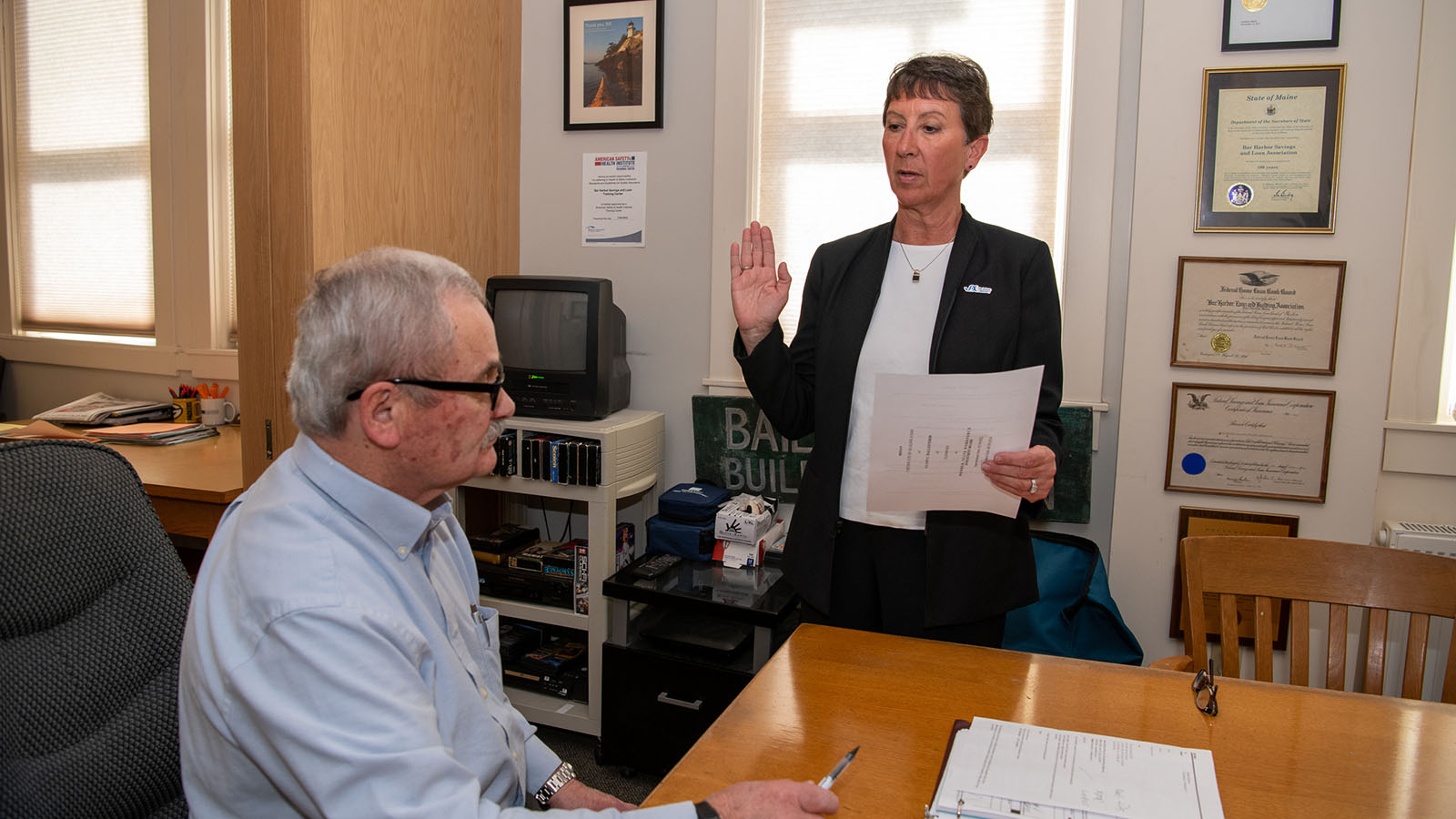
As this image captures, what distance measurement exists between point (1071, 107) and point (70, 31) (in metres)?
4.55

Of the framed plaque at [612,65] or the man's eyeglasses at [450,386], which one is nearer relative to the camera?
the man's eyeglasses at [450,386]

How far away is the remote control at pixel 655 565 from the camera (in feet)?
8.36

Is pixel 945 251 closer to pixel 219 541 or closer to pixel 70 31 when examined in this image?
pixel 219 541

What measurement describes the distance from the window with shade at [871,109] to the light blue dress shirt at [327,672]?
2003 mm

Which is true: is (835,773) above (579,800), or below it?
above

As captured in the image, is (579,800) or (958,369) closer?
(579,800)

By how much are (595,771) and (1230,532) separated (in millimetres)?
1927

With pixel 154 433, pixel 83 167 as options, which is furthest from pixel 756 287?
pixel 83 167

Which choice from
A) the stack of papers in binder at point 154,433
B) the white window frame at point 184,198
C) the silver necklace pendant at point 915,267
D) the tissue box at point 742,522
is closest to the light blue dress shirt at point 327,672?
the silver necklace pendant at point 915,267

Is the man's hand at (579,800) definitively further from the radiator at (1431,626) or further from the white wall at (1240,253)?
the radiator at (1431,626)

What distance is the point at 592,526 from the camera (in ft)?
8.60

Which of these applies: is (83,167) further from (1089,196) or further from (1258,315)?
(1258,315)

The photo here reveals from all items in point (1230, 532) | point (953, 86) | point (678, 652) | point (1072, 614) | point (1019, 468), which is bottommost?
point (678, 652)

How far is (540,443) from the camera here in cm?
262
